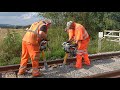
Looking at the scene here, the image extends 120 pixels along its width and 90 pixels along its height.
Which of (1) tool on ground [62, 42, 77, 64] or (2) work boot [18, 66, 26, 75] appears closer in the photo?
(2) work boot [18, 66, 26, 75]

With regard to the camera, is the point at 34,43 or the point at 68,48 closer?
the point at 34,43

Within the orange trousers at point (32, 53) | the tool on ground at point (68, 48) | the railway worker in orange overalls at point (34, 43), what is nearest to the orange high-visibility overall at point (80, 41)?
the tool on ground at point (68, 48)

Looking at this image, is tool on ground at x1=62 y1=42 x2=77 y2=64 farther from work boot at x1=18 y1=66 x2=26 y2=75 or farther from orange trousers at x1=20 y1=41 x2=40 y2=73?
work boot at x1=18 y1=66 x2=26 y2=75

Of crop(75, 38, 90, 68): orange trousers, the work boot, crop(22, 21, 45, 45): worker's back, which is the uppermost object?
crop(22, 21, 45, 45): worker's back

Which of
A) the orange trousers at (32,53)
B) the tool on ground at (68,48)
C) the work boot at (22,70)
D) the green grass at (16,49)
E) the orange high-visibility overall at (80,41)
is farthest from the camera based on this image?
the green grass at (16,49)

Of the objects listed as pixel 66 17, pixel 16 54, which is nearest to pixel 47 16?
pixel 66 17

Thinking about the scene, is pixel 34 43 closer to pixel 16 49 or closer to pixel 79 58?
pixel 79 58

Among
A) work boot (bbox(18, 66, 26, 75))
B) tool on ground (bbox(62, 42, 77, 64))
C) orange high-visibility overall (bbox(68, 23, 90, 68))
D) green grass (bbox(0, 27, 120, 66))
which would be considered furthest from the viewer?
green grass (bbox(0, 27, 120, 66))

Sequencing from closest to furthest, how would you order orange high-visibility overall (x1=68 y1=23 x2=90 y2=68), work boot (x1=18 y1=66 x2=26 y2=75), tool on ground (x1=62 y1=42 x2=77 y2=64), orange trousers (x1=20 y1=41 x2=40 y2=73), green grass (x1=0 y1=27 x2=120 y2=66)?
1. orange trousers (x1=20 y1=41 x2=40 y2=73)
2. work boot (x1=18 y1=66 x2=26 y2=75)
3. orange high-visibility overall (x1=68 y1=23 x2=90 y2=68)
4. tool on ground (x1=62 y1=42 x2=77 y2=64)
5. green grass (x1=0 y1=27 x2=120 y2=66)

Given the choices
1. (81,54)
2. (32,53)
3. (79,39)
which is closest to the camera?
(32,53)

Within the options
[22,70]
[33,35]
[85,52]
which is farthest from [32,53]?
[85,52]

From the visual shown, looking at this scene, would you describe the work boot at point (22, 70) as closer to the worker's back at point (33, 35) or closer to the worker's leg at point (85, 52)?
the worker's back at point (33, 35)

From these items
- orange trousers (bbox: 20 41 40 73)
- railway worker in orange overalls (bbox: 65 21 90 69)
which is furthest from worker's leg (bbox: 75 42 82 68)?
orange trousers (bbox: 20 41 40 73)

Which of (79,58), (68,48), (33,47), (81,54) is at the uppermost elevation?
(33,47)
